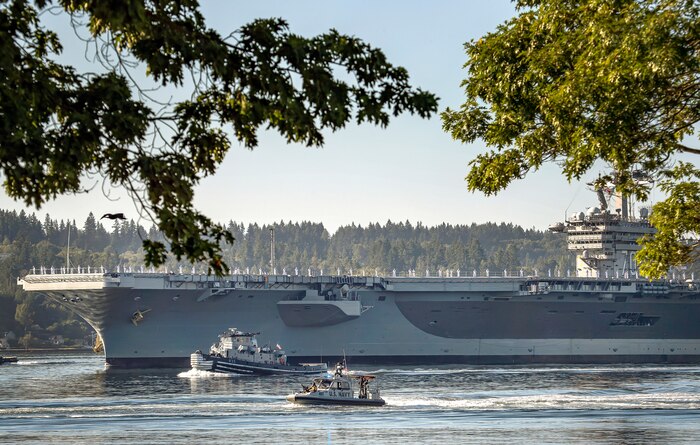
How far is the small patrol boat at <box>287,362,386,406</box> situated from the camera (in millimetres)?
39438

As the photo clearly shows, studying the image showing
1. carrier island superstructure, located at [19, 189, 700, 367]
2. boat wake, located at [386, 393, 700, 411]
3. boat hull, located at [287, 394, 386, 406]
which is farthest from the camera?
carrier island superstructure, located at [19, 189, 700, 367]

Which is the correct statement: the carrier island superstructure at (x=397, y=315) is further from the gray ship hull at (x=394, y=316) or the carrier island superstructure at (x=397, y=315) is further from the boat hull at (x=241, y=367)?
the boat hull at (x=241, y=367)

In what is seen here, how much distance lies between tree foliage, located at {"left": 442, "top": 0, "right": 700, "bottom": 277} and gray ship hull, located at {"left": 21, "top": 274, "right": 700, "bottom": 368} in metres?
42.7

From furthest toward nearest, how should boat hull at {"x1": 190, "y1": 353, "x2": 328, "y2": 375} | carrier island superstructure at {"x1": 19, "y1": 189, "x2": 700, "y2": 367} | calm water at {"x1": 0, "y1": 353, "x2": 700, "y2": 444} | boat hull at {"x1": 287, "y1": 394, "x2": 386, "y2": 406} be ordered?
carrier island superstructure at {"x1": 19, "y1": 189, "x2": 700, "y2": 367}, boat hull at {"x1": 190, "y1": 353, "x2": 328, "y2": 375}, boat hull at {"x1": 287, "y1": 394, "x2": 386, "y2": 406}, calm water at {"x1": 0, "y1": 353, "x2": 700, "y2": 444}

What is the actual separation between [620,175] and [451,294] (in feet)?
158

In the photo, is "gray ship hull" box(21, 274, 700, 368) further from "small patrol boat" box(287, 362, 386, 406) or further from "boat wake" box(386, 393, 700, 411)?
"boat wake" box(386, 393, 700, 411)

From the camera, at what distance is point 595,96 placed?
13219mm

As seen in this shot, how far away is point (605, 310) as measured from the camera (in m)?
66.7

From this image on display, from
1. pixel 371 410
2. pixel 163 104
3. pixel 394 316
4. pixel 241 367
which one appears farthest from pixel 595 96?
pixel 394 316

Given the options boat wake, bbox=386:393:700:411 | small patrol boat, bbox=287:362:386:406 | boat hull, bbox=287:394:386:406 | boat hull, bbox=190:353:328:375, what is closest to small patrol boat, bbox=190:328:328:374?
boat hull, bbox=190:353:328:375

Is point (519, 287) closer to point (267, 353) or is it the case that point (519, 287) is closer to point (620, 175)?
point (267, 353)

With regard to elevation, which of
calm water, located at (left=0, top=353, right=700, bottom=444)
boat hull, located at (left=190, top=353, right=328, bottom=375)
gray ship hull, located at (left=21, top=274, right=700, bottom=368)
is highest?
gray ship hull, located at (left=21, top=274, right=700, bottom=368)

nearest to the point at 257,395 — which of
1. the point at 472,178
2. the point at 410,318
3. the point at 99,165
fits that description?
the point at 410,318

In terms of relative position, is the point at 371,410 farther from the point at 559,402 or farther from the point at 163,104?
the point at 163,104
